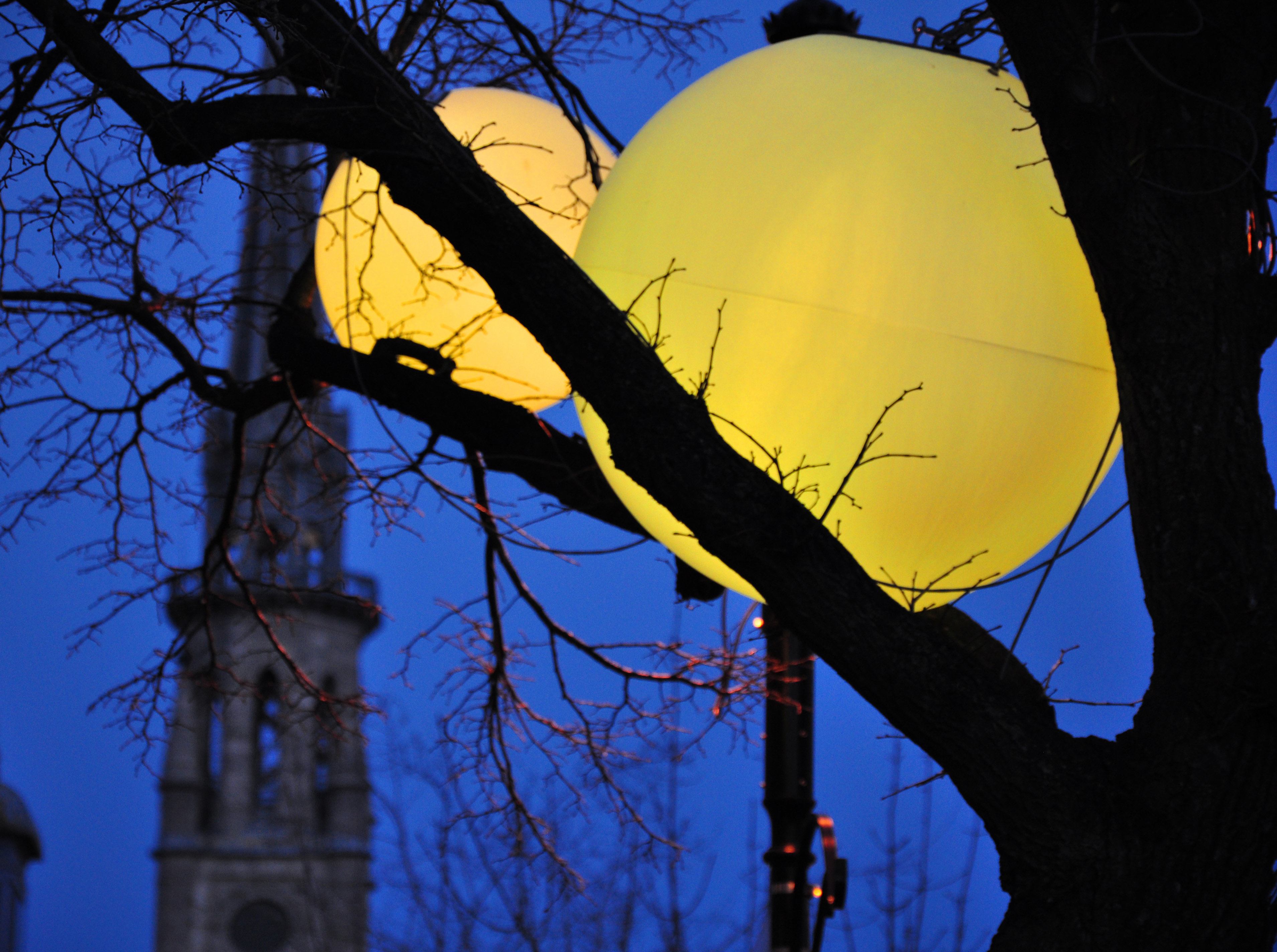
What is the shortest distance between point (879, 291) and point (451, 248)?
1.09 meters

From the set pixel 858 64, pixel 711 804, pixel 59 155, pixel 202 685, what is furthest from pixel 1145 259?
pixel 711 804

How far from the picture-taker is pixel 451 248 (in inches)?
105

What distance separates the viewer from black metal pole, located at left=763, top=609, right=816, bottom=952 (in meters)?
2.93

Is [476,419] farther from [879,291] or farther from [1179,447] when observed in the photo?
[1179,447]

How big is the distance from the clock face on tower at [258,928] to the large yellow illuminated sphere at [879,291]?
40321 millimetres

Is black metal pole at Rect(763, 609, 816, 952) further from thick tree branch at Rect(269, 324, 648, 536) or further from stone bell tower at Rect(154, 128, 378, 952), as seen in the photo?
stone bell tower at Rect(154, 128, 378, 952)

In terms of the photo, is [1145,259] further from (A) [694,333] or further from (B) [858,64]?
(A) [694,333]

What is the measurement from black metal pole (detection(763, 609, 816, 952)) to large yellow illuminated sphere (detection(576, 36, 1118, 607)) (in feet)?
3.22

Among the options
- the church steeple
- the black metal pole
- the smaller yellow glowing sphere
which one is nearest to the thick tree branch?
the smaller yellow glowing sphere

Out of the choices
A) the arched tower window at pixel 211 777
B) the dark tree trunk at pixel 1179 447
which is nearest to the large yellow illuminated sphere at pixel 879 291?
the dark tree trunk at pixel 1179 447

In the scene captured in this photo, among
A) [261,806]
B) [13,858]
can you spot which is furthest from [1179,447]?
[261,806]

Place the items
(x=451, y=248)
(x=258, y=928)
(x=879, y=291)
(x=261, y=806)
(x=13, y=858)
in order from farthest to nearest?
(x=258, y=928) < (x=261, y=806) < (x=13, y=858) < (x=451, y=248) < (x=879, y=291)

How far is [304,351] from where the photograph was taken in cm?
334

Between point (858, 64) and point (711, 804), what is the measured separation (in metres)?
5.33
